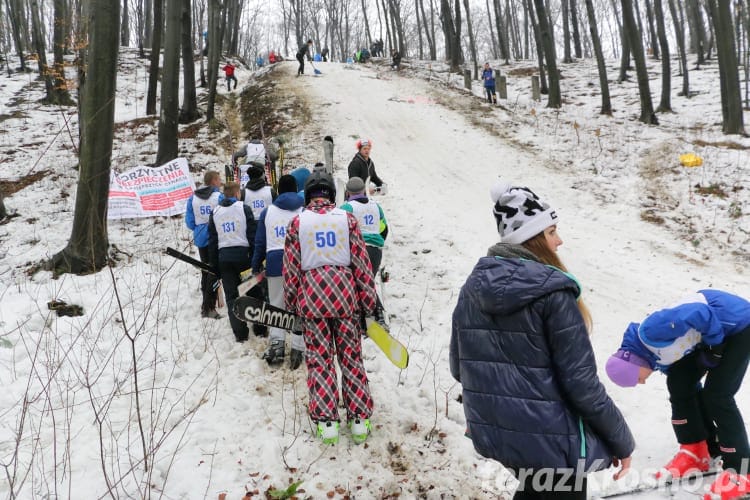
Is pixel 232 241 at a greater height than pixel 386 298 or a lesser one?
greater

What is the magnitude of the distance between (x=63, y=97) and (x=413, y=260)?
18.2 meters

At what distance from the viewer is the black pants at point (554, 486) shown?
1906mm

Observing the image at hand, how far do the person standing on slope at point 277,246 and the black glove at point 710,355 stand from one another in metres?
→ 3.23

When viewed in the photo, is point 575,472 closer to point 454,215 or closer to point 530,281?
point 530,281

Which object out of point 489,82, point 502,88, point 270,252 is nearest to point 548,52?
point 489,82

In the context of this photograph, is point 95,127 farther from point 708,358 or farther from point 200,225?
point 708,358

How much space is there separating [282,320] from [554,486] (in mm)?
2375

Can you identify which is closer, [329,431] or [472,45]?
[329,431]

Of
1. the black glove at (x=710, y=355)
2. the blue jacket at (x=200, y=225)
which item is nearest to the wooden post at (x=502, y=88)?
the blue jacket at (x=200, y=225)

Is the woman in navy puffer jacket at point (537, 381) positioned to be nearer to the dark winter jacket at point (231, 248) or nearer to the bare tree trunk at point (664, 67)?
the dark winter jacket at point (231, 248)

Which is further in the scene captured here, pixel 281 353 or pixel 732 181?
pixel 732 181

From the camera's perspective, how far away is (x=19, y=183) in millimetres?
11656

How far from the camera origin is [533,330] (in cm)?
188

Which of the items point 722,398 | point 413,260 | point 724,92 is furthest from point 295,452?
point 724,92
